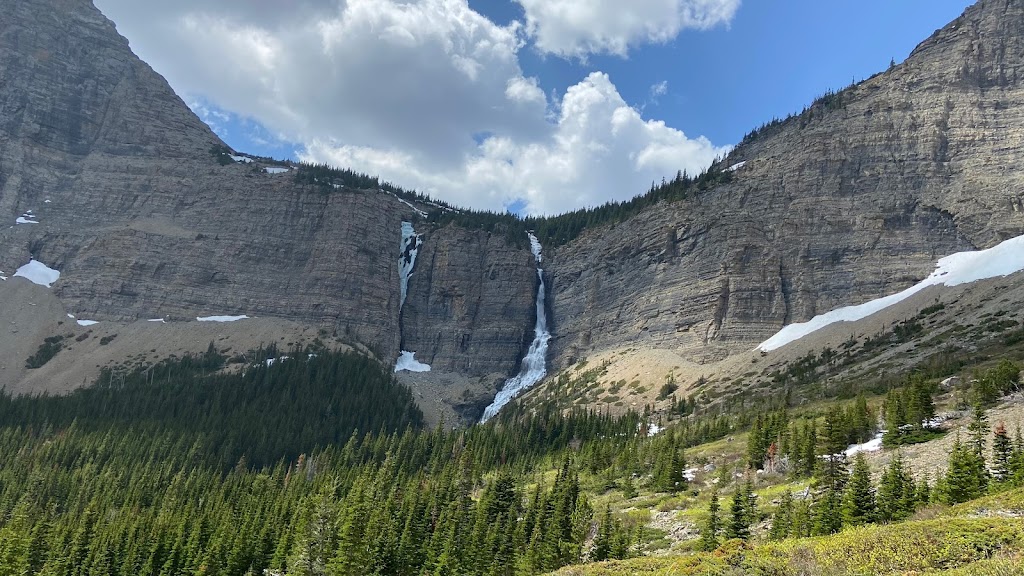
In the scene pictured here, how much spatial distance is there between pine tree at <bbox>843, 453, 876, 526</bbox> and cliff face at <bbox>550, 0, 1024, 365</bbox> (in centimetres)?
9204

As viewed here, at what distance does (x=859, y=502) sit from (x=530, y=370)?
14056cm

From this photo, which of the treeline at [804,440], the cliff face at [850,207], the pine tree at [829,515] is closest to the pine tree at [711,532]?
the pine tree at [829,515]

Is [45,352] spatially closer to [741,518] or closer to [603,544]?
[603,544]

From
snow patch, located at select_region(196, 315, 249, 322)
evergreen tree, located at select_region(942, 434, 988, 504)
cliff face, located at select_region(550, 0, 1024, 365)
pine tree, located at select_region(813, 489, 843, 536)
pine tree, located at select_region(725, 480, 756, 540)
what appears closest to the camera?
evergreen tree, located at select_region(942, 434, 988, 504)

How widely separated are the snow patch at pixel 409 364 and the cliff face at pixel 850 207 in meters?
40.9

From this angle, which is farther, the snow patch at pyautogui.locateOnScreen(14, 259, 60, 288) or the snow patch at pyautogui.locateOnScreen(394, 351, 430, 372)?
the snow patch at pyautogui.locateOnScreen(14, 259, 60, 288)

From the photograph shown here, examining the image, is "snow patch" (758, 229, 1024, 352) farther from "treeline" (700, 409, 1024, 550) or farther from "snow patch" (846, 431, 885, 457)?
"treeline" (700, 409, 1024, 550)

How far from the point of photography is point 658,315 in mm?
145750

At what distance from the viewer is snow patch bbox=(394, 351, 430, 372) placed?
179m

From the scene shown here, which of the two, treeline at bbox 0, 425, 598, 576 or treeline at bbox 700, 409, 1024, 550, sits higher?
treeline at bbox 700, 409, 1024, 550

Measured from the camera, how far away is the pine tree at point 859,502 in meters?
34.2

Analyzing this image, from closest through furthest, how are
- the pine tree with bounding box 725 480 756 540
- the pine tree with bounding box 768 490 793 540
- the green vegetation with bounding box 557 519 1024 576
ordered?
the green vegetation with bounding box 557 519 1024 576 → the pine tree with bounding box 768 490 793 540 → the pine tree with bounding box 725 480 756 540

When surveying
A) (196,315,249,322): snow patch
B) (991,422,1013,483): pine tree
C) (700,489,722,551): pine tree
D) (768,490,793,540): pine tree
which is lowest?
(700,489,722,551): pine tree

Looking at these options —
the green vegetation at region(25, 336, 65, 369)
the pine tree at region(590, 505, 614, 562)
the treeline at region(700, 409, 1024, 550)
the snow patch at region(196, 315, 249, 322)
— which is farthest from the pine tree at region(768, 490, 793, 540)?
the green vegetation at region(25, 336, 65, 369)
